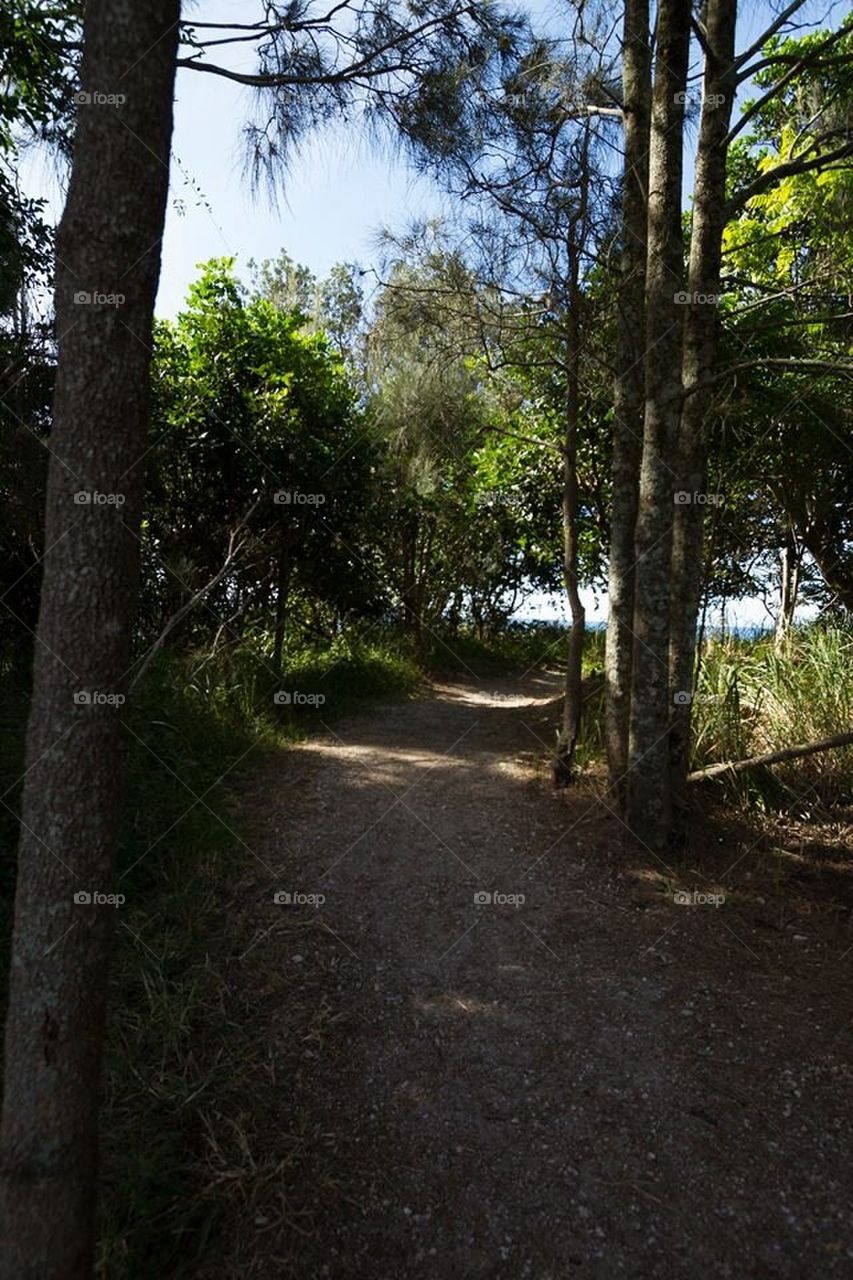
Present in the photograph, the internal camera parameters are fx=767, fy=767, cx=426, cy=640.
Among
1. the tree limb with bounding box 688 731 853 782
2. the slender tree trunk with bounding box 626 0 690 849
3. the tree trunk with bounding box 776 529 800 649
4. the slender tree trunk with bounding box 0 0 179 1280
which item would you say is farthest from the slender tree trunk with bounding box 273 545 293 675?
the slender tree trunk with bounding box 0 0 179 1280

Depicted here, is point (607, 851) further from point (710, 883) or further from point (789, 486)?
point (789, 486)

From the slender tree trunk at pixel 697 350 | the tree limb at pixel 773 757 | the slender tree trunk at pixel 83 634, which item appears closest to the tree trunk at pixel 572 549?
the slender tree trunk at pixel 697 350

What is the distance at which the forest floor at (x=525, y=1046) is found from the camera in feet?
7.25

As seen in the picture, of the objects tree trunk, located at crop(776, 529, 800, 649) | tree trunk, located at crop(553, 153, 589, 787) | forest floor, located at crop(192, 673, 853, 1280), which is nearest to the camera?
forest floor, located at crop(192, 673, 853, 1280)

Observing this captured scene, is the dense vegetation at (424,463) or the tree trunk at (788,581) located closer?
the dense vegetation at (424,463)

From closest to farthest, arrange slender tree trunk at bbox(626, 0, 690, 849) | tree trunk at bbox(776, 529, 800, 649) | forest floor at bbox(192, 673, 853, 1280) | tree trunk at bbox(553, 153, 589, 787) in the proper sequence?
1. forest floor at bbox(192, 673, 853, 1280)
2. slender tree trunk at bbox(626, 0, 690, 849)
3. tree trunk at bbox(553, 153, 589, 787)
4. tree trunk at bbox(776, 529, 800, 649)

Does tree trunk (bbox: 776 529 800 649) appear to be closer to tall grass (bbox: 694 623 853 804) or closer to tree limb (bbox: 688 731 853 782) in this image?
tall grass (bbox: 694 623 853 804)

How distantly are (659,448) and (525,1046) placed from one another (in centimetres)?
297

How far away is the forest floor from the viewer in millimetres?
2209

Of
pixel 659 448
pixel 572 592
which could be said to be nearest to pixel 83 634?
pixel 659 448

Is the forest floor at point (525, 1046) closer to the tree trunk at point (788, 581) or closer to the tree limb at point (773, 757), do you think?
the tree limb at point (773, 757)

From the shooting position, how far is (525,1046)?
115 inches

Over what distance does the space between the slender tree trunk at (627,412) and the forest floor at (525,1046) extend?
0.54 m

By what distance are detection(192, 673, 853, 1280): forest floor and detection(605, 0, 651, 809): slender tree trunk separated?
544mm
